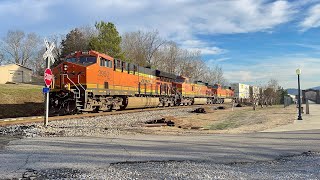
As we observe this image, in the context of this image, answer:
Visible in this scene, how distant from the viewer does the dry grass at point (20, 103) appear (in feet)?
82.1

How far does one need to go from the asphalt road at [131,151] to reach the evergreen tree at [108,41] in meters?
39.4

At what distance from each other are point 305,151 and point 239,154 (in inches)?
78.6

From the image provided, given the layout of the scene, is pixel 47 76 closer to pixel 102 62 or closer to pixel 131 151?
pixel 131 151

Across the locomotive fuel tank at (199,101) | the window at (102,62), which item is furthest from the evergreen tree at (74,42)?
the window at (102,62)

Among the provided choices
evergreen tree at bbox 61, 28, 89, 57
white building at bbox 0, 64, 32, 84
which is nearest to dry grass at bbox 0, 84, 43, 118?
evergreen tree at bbox 61, 28, 89, 57

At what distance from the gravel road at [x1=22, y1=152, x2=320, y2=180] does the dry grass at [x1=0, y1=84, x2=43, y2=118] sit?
19.3 metres

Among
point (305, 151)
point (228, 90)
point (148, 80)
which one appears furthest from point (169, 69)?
point (305, 151)

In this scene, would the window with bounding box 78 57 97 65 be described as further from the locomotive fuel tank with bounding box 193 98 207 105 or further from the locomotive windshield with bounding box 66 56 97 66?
the locomotive fuel tank with bounding box 193 98 207 105

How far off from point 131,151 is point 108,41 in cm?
A: 4250

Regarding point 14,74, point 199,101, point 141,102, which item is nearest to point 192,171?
point 141,102

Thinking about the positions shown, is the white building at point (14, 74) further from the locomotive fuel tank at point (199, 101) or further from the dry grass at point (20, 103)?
the locomotive fuel tank at point (199, 101)

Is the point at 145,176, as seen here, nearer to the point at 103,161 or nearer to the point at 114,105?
the point at 103,161

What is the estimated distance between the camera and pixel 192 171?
595cm

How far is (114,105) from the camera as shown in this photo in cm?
2256
